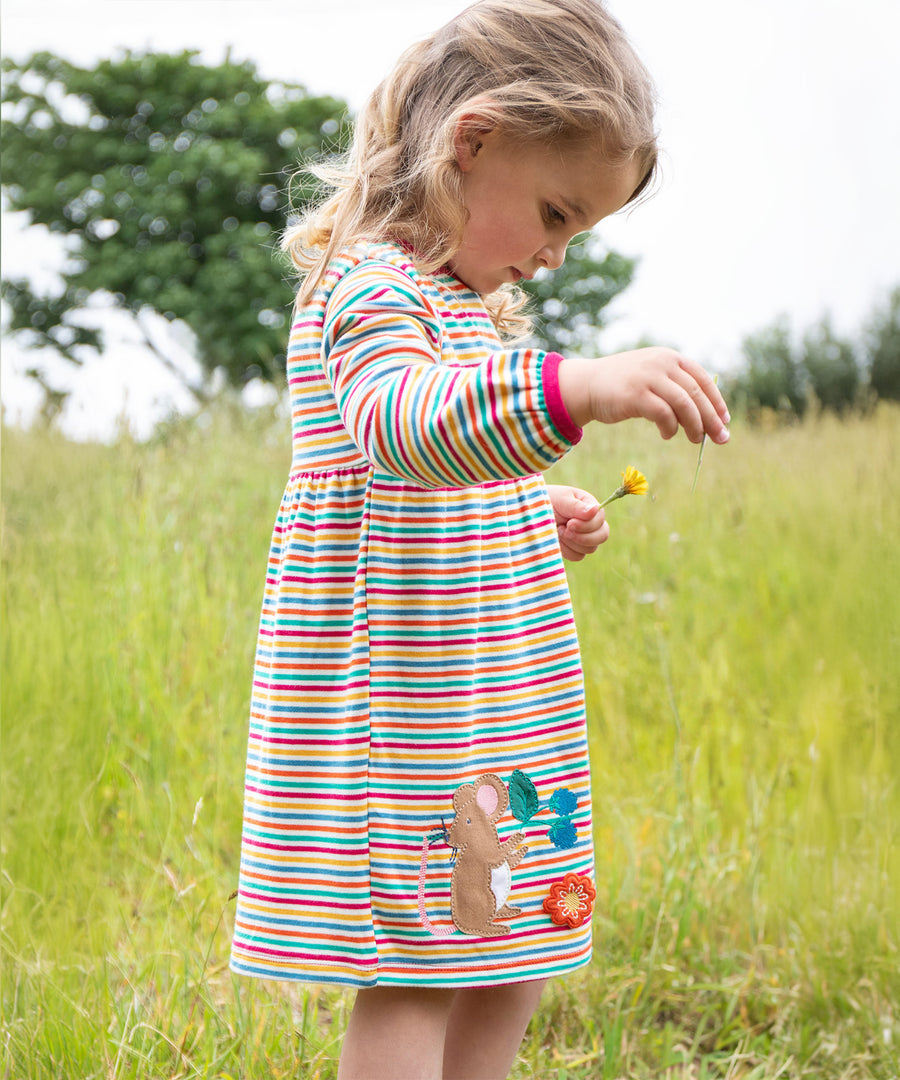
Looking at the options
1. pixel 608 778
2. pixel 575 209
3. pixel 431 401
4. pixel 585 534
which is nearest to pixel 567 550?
pixel 585 534

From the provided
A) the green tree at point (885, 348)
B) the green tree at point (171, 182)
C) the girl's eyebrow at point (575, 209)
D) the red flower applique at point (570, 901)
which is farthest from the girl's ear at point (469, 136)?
Result: the green tree at point (171, 182)

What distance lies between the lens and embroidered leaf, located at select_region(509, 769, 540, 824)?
3.87ft

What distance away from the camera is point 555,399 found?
0.87 meters

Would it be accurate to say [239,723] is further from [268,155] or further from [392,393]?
[268,155]

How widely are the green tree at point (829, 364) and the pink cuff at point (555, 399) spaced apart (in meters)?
13.5

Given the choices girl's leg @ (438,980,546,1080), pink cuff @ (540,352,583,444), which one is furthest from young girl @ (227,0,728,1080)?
pink cuff @ (540,352,583,444)

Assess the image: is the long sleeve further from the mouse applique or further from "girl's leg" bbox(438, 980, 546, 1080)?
"girl's leg" bbox(438, 980, 546, 1080)

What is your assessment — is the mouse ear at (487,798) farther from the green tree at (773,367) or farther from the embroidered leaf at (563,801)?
the green tree at (773,367)

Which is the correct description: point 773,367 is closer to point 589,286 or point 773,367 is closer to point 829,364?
point 829,364

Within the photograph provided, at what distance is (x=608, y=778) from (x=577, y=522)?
1.13 meters

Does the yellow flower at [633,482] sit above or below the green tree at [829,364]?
below

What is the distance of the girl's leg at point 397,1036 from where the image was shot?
1.12 meters

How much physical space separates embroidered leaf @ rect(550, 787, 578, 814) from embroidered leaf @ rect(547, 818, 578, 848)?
0.04ft

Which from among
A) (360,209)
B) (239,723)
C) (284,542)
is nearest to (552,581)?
(284,542)
